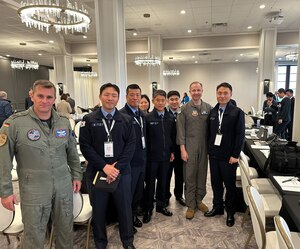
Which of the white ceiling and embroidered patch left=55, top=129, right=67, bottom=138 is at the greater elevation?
the white ceiling

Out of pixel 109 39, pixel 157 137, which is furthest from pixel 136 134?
pixel 109 39

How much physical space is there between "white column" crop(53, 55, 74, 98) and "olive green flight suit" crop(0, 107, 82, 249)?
11123mm

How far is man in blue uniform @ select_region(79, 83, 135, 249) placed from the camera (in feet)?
7.00

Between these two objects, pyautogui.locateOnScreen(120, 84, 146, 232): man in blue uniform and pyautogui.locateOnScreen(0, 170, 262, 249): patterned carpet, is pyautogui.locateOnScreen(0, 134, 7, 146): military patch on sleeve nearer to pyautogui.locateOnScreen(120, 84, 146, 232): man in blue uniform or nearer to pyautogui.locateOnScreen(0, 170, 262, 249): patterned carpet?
pyautogui.locateOnScreen(120, 84, 146, 232): man in blue uniform

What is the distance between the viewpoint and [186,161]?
3.02m

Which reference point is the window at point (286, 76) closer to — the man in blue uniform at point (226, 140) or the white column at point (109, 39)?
the white column at point (109, 39)

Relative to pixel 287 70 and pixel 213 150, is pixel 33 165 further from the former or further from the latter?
pixel 287 70

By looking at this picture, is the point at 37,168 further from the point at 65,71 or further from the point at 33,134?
the point at 65,71

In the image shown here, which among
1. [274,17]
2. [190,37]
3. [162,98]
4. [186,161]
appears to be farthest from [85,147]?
[190,37]

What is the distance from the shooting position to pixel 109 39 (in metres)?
4.50

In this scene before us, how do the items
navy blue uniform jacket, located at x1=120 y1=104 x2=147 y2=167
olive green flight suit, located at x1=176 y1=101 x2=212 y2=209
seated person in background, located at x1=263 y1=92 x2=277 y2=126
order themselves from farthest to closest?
seated person in background, located at x1=263 y1=92 x2=277 y2=126
olive green flight suit, located at x1=176 y1=101 x2=212 y2=209
navy blue uniform jacket, located at x1=120 y1=104 x2=147 y2=167

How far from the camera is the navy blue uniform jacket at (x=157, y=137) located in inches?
113

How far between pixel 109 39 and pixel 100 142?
9.68 feet

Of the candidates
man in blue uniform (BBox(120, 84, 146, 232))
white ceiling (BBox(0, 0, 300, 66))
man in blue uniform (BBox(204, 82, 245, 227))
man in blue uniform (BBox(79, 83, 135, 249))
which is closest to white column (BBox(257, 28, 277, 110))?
white ceiling (BBox(0, 0, 300, 66))
